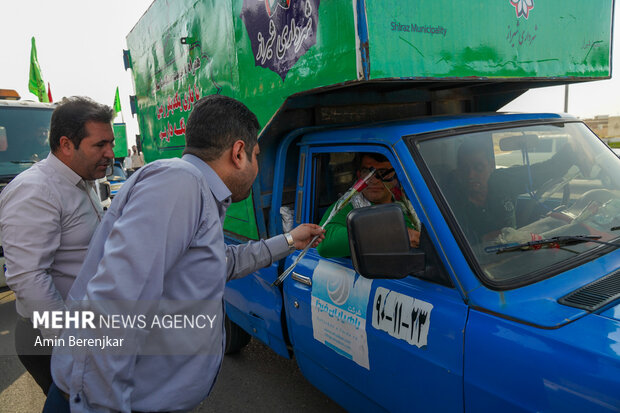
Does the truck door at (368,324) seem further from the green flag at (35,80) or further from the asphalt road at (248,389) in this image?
the green flag at (35,80)

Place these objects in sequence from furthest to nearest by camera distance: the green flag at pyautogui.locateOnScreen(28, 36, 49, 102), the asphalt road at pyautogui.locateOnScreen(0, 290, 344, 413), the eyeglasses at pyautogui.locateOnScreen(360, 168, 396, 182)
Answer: the green flag at pyautogui.locateOnScreen(28, 36, 49, 102)
the asphalt road at pyautogui.locateOnScreen(0, 290, 344, 413)
the eyeglasses at pyautogui.locateOnScreen(360, 168, 396, 182)

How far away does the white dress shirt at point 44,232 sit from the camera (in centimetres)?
185

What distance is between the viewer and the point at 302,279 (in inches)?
93.1

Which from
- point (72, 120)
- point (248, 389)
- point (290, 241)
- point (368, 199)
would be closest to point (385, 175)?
point (368, 199)

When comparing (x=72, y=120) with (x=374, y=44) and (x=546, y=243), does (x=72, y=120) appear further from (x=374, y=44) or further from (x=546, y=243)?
(x=546, y=243)

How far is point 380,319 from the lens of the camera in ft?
6.07

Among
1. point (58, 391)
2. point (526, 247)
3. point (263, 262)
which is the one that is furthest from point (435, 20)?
point (58, 391)

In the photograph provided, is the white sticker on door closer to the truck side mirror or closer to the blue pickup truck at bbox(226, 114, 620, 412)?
the blue pickup truck at bbox(226, 114, 620, 412)

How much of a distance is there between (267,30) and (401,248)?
160 centimetres

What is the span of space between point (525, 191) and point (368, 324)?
1.02m

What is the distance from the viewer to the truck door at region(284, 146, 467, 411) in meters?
1.61

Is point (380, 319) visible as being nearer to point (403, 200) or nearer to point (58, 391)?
point (403, 200)

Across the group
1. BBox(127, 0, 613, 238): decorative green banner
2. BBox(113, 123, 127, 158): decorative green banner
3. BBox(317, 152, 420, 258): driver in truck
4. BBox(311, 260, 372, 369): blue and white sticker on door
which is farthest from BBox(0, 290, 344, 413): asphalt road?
BBox(113, 123, 127, 158): decorative green banner

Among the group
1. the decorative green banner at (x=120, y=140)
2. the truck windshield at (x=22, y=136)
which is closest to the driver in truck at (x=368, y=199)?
the truck windshield at (x=22, y=136)
